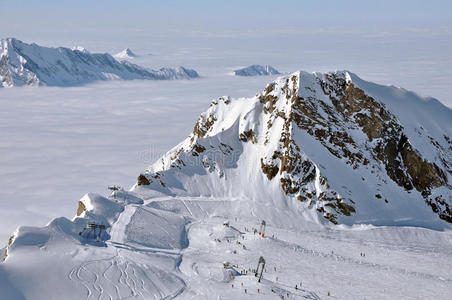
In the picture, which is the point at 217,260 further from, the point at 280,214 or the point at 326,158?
the point at 326,158

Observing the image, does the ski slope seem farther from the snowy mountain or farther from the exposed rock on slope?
the exposed rock on slope

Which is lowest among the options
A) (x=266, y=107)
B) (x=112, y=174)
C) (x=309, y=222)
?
(x=112, y=174)

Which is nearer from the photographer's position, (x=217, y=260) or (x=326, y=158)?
(x=217, y=260)

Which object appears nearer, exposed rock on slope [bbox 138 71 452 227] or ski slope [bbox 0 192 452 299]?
ski slope [bbox 0 192 452 299]

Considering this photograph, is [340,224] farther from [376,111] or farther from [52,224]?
[52,224]

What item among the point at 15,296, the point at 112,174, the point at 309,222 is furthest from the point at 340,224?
the point at 112,174

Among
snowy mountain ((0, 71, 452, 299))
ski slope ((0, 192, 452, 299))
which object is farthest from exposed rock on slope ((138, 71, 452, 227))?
ski slope ((0, 192, 452, 299))

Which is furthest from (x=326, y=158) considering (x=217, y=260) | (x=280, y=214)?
(x=217, y=260)
